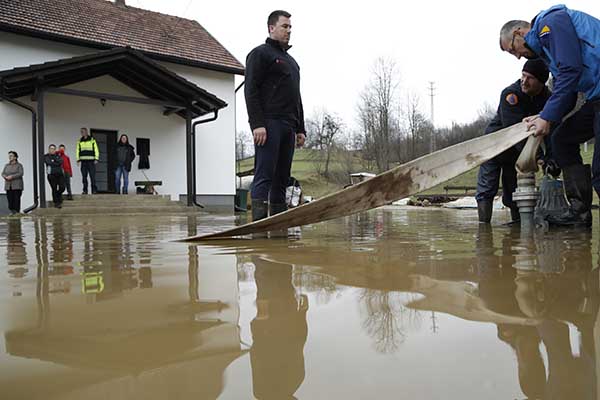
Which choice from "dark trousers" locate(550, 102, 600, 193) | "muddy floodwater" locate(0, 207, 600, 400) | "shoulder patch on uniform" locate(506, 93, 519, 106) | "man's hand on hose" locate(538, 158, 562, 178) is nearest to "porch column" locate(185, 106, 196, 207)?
"shoulder patch on uniform" locate(506, 93, 519, 106)

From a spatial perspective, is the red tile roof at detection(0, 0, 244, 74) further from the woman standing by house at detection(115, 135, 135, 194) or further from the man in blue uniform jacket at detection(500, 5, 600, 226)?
the man in blue uniform jacket at detection(500, 5, 600, 226)

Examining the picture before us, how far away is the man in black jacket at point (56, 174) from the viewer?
34.8ft

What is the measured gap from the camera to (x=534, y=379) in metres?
0.73

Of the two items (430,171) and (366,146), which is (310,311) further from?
(366,146)

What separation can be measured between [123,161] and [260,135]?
36.1 feet

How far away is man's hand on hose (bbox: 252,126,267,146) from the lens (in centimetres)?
336

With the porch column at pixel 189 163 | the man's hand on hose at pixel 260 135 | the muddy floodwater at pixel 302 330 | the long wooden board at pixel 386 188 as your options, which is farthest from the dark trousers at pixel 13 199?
the muddy floodwater at pixel 302 330

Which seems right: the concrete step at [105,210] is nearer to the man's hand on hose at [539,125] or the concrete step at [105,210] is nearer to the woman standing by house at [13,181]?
the woman standing by house at [13,181]

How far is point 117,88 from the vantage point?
13.8m

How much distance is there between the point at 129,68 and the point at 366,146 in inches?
A: 928

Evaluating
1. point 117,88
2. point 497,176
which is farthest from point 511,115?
point 117,88

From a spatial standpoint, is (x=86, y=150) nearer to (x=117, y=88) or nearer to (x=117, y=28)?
(x=117, y=88)

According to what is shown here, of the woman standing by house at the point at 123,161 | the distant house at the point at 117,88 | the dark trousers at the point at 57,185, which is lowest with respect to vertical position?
the dark trousers at the point at 57,185

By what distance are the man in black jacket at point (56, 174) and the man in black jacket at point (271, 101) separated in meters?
8.85
